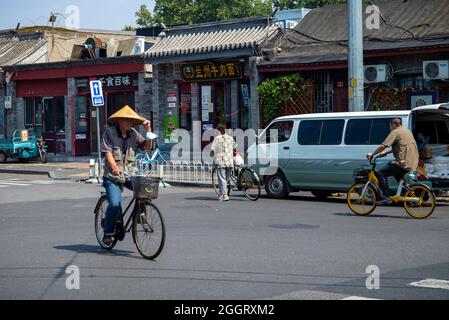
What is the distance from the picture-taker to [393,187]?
56.5 ft

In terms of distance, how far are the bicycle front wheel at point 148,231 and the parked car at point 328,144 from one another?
27.9ft

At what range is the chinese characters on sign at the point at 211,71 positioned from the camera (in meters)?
29.9

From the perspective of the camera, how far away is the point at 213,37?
31031 mm

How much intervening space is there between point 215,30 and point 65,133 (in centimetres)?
1001

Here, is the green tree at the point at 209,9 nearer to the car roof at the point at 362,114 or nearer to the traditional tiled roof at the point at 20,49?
the traditional tiled roof at the point at 20,49

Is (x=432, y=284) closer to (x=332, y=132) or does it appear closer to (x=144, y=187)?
(x=144, y=187)

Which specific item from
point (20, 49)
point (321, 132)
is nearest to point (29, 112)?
point (20, 49)

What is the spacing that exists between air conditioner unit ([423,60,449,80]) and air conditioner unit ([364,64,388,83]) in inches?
59.8

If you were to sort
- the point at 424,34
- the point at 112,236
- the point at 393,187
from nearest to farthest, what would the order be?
the point at 112,236 < the point at 393,187 < the point at 424,34

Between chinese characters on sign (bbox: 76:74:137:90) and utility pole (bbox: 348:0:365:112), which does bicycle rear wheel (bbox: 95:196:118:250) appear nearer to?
utility pole (bbox: 348:0:365:112)

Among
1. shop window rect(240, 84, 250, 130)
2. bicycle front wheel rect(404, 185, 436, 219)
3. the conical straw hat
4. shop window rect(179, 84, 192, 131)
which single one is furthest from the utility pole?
shop window rect(179, 84, 192, 131)
